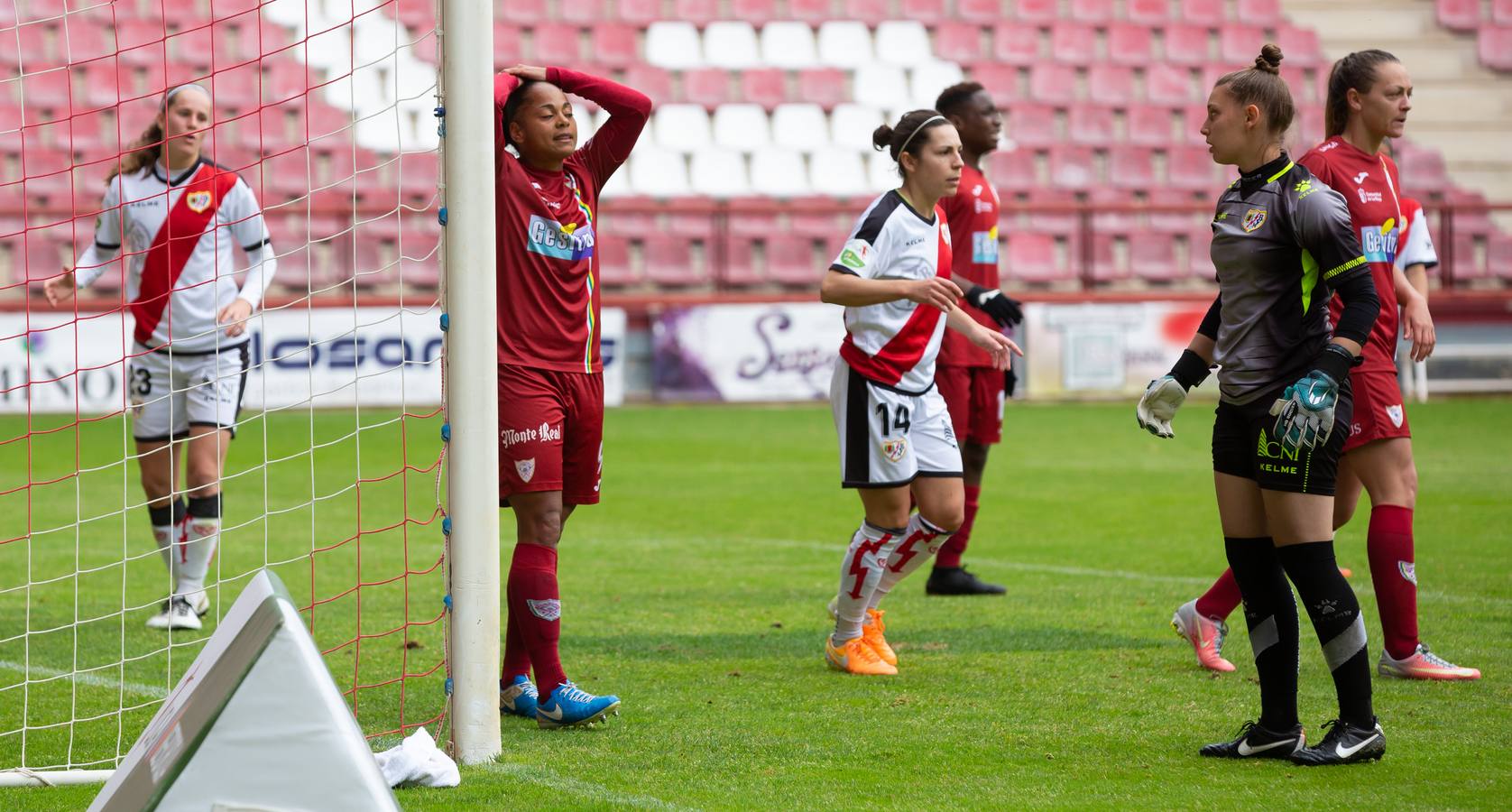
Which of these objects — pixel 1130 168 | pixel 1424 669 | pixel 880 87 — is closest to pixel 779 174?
pixel 880 87

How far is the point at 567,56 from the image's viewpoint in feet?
72.8

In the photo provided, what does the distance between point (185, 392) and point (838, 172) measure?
628 inches

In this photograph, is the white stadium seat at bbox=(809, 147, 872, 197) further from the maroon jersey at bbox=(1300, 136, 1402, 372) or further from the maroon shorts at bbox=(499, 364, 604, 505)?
the maroon shorts at bbox=(499, 364, 604, 505)

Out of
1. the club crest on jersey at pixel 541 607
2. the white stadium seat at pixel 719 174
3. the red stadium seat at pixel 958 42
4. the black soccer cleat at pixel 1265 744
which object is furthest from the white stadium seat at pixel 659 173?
the black soccer cleat at pixel 1265 744

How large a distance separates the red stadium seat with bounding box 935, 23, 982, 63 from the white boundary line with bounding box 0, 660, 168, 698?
19232 millimetres

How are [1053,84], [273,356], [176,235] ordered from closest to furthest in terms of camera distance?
[176,235] → [273,356] → [1053,84]

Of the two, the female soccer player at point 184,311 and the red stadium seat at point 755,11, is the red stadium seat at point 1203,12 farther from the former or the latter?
the female soccer player at point 184,311

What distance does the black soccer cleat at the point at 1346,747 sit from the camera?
3.98m

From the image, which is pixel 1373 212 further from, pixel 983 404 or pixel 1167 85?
pixel 1167 85

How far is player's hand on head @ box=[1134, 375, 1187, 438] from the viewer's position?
4.27m

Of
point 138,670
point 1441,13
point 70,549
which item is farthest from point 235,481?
point 1441,13

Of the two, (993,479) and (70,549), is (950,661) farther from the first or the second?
(993,479)

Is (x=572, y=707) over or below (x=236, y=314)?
below

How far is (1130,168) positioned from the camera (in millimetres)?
22422
